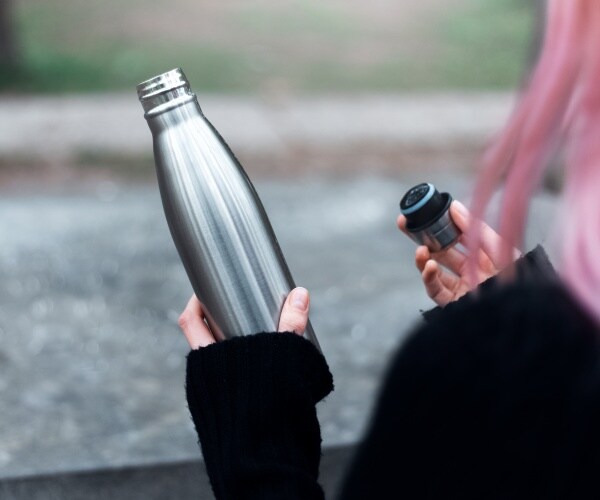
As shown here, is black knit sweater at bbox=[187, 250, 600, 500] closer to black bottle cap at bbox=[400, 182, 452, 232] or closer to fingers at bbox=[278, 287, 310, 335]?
fingers at bbox=[278, 287, 310, 335]

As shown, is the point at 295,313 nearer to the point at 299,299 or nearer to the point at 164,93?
the point at 299,299

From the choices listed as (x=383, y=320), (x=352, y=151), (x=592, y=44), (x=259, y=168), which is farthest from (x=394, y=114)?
(x=592, y=44)

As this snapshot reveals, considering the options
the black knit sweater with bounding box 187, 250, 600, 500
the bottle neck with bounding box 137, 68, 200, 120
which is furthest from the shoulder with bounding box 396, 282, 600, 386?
the bottle neck with bounding box 137, 68, 200, 120

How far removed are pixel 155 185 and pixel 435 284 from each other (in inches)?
216

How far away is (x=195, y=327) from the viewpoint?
1413 mm

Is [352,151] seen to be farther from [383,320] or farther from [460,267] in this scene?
[460,267]

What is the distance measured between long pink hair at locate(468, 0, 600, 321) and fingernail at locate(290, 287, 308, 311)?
48cm

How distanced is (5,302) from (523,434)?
10.1 feet

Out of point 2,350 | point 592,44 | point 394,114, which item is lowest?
point 394,114

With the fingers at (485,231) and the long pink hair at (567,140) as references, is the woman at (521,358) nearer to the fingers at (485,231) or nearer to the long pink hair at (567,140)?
the long pink hair at (567,140)

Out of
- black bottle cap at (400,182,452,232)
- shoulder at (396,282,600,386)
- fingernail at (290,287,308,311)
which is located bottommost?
fingernail at (290,287,308,311)

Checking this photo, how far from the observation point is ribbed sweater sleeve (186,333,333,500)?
121 cm

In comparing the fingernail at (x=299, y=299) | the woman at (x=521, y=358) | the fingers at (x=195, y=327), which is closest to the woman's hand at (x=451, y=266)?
the fingernail at (x=299, y=299)

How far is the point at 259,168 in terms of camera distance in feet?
26.1
